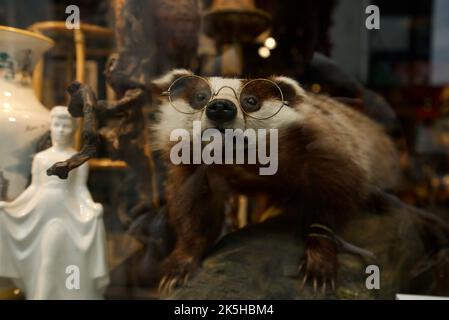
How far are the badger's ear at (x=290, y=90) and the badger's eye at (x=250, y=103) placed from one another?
5 cm

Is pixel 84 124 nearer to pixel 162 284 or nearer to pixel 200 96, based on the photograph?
pixel 200 96

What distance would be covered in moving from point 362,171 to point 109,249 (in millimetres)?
509

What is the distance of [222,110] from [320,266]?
1.07 feet

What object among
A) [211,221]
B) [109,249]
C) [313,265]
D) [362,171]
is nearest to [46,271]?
[109,249]

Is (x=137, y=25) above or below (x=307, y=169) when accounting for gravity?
above

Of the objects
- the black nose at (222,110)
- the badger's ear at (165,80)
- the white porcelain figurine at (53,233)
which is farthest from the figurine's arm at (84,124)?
the black nose at (222,110)

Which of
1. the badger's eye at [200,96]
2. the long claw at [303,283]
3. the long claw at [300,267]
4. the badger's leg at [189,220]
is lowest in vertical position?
the long claw at [303,283]

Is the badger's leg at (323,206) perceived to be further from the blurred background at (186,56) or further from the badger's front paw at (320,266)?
the blurred background at (186,56)

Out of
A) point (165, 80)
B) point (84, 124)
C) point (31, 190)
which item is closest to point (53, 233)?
point (31, 190)

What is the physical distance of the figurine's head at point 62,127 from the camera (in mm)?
786

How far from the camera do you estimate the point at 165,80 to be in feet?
2.64

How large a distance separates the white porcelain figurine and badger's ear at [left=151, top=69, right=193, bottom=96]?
6.4 inches
